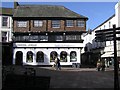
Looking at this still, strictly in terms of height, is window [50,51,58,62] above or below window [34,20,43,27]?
below

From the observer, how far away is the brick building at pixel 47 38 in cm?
4406

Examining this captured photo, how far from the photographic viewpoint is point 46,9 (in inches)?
1861

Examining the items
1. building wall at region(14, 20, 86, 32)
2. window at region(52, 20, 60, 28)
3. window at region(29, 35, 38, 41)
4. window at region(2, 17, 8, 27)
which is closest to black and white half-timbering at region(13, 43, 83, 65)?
window at region(29, 35, 38, 41)

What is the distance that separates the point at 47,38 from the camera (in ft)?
146

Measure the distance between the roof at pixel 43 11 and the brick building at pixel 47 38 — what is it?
149 millimetres

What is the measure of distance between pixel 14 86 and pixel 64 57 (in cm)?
3149

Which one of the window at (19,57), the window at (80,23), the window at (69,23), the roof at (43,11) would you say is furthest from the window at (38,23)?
the window at (80,23)

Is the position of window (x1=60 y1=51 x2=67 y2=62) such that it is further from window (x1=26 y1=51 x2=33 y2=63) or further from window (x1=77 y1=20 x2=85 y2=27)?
window (x1=77 y1=20 x2=85 y2=27)

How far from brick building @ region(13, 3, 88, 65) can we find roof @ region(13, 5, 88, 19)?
0.15 m

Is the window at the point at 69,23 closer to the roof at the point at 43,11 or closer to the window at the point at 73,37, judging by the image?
the roof at the point at 43,11

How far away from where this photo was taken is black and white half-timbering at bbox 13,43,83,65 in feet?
144

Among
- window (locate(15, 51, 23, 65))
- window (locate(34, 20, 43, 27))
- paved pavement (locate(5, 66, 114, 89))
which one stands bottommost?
paved pavement (locate(5, 66, 114, 89))

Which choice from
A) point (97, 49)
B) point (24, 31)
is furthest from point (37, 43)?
point (97, 49)

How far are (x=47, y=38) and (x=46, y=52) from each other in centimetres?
209
